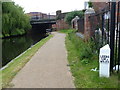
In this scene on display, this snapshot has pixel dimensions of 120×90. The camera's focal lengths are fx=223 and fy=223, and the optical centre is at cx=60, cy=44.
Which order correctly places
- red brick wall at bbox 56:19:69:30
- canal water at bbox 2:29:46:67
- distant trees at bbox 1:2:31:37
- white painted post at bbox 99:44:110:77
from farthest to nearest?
red brick wall at bbox 56:19:69:30, distant trees at bbox 1:2:31:37, canal water at bbox 2:29:46:67, white painted post at bbox 99:44:110:77

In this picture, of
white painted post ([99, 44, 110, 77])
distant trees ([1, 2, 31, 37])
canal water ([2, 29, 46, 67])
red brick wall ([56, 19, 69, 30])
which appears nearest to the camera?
white painted post ([99, 44, 110, 77])

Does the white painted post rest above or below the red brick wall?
below

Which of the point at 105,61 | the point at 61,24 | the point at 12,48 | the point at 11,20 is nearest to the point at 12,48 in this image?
the point at 12,48

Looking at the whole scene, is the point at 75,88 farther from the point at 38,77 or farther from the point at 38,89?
the point at 38,77

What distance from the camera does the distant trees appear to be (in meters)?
33.4

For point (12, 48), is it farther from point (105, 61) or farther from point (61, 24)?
point (61, 24)

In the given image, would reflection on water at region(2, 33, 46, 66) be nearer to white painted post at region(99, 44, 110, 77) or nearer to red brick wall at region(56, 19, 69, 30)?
white painted post at region(99, 44, 110, 77)

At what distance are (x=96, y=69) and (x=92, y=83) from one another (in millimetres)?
1180

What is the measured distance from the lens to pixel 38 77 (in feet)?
19.2

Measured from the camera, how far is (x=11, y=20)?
34.8 m

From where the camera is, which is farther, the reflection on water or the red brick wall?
the red brick wall

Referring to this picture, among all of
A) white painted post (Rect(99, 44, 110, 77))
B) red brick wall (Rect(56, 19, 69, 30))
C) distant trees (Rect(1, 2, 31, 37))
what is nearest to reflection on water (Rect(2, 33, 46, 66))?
distant trees (Rect(1, 2, 31, 37))

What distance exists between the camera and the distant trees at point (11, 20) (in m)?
33.4

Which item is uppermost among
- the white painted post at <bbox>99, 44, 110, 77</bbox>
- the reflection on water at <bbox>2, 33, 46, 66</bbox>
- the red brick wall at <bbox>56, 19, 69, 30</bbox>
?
the red brick wall at <bbox>56, 19, 69, 30</bbox>
